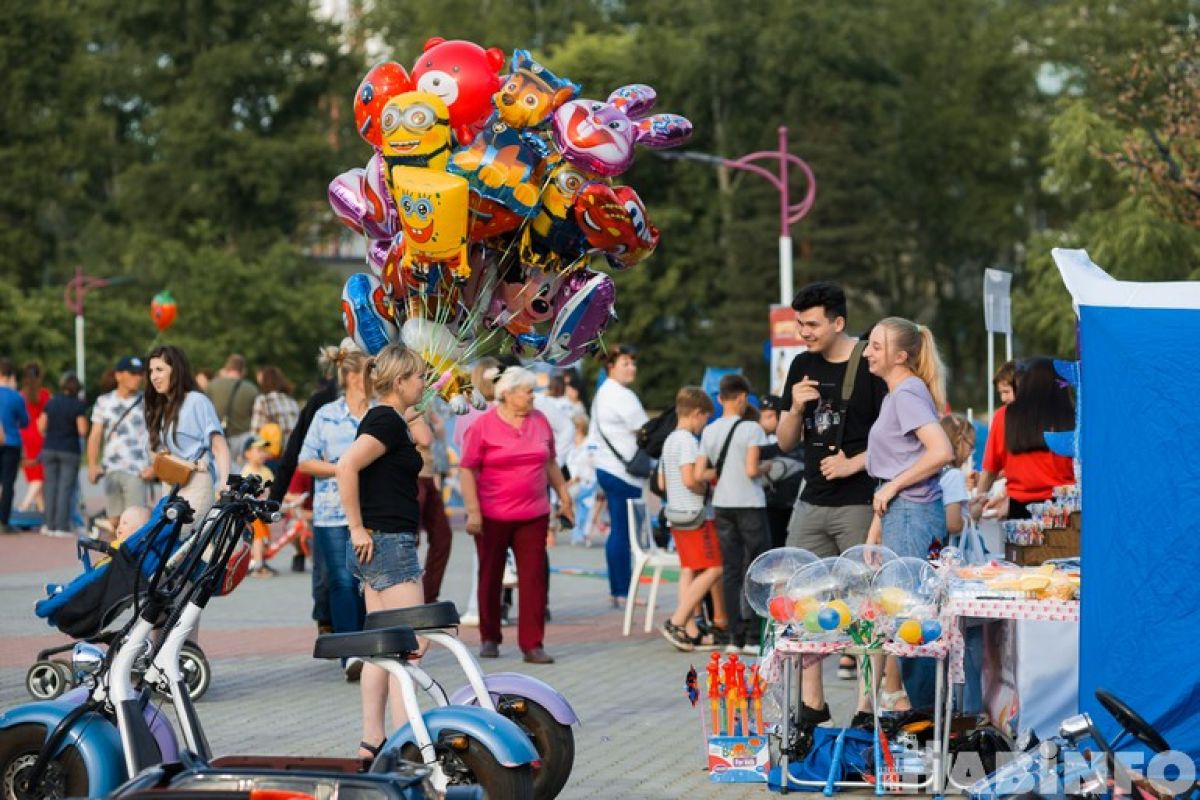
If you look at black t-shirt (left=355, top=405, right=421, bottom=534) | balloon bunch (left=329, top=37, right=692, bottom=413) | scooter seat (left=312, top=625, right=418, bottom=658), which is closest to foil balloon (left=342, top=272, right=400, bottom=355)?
balloon bunch (left=329, top=37, right=692, bottom=413)

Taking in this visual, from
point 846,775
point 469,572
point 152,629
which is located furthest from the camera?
point 469,572

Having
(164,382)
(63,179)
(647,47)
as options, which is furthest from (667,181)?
(164,382)

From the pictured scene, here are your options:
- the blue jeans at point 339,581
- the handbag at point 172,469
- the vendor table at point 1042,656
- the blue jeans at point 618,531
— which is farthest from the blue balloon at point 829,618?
the blue jeans at point 618,531

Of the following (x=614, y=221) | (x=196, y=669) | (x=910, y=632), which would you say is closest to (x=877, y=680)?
(x=910, y=632)

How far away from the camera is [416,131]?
10.3 m

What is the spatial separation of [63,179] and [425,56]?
58.6 meters

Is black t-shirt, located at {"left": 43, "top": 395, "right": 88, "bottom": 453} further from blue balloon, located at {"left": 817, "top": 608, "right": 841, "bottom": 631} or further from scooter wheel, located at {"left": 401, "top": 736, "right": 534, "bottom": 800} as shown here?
scooter wheel, located at {"left": 401, "top": 736, "right": 534, "bottom": 800}

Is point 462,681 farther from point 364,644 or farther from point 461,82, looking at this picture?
→ point 364,644

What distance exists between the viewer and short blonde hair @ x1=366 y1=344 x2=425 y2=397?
8.45 metres

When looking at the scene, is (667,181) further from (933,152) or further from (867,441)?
(867,441)

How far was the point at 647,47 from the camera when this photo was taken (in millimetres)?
66312

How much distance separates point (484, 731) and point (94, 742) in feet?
4.41

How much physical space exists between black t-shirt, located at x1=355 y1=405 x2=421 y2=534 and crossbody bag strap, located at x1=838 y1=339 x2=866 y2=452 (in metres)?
2.27

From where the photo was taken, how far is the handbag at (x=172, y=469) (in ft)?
36.7
